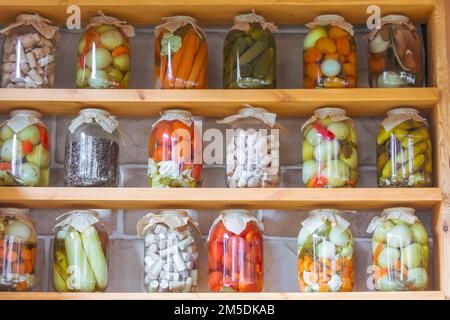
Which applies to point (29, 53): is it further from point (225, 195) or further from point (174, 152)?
point (225, 195)

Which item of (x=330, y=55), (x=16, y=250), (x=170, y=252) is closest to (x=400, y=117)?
(x=330, y=55)

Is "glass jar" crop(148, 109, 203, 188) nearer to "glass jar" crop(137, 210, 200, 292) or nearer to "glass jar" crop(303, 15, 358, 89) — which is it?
"glass jar" crop(137, 210, 200, 292)

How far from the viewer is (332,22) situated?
1.75 meters

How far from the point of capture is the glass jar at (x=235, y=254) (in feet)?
5.42

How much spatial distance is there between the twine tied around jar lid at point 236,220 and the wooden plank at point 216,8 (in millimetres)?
408

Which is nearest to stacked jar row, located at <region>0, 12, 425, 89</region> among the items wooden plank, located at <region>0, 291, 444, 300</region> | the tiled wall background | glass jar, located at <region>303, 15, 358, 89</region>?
glass jar, located at <region>303, 15, 358, 89</region>

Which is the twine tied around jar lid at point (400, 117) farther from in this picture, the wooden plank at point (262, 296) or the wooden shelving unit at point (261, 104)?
the wooden plank at point (262, 296)

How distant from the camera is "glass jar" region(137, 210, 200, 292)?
164cm

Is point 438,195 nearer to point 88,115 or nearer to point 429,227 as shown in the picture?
point 429,227

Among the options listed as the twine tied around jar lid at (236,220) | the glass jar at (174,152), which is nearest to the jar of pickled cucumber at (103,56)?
the glass jar at (174,152)

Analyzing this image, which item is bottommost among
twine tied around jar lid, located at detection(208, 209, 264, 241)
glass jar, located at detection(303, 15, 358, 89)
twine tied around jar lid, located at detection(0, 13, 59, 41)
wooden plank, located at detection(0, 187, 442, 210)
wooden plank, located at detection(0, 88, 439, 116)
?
twine tied around jar lid, located at detection(208, 209, 264, 241)

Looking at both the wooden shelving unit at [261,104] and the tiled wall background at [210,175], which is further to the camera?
the tiled wall background at [210,175]

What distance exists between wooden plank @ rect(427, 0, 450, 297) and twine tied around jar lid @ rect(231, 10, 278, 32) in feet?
1.08
